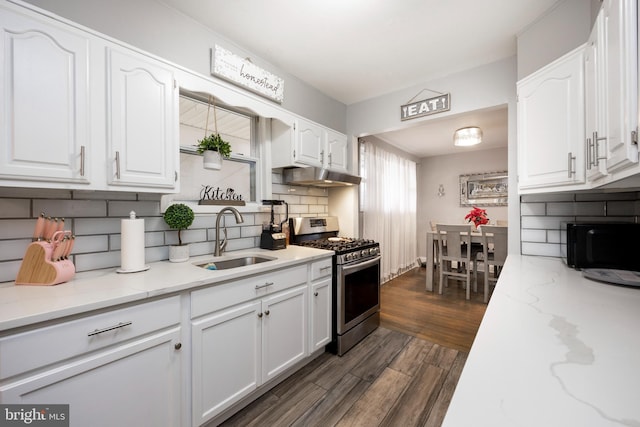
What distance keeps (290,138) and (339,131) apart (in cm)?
97

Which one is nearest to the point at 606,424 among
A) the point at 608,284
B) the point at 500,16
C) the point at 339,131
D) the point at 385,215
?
the point at 608,284

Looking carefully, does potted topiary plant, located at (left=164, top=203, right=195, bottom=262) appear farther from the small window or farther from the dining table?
the dining table

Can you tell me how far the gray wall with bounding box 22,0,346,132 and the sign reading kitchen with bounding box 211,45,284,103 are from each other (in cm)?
8

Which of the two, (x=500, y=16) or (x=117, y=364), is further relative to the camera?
(x=500, y=16)

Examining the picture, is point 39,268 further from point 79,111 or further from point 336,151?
point 336,151

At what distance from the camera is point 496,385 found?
0.55 m

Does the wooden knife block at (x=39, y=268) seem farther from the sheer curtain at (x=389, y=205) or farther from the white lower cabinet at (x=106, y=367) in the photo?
the sheer curtain at (x=389, y=205)

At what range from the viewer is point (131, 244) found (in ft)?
4.77

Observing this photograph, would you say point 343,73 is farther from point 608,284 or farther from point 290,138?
point 608,284

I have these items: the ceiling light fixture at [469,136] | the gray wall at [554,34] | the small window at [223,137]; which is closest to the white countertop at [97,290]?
the small window at [223,137]

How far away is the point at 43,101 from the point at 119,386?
50.6 inches

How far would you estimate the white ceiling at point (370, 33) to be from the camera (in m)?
1.73

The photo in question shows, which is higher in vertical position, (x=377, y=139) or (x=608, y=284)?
(x=377, y=139)

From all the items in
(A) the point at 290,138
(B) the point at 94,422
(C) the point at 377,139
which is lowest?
(B) the point at 94,422
